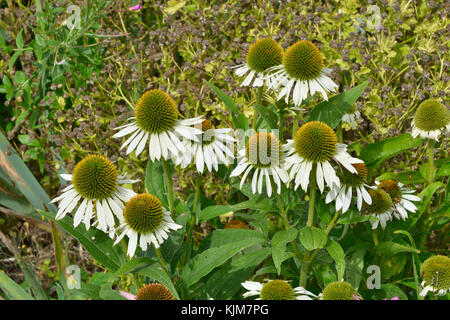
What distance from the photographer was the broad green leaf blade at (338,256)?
4.20ft

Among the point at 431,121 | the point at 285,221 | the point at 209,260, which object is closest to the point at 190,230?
the point at 209,260

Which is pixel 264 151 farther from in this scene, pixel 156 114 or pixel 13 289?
pixel 13 289

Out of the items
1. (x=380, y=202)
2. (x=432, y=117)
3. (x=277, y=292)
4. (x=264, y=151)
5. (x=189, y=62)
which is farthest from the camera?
(x=189, y=62)

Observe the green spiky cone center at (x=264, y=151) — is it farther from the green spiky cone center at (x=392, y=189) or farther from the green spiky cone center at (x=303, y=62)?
the green spiky cone center at (x=392, y=189)

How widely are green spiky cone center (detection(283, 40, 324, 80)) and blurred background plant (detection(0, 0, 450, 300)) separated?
14.7 inches

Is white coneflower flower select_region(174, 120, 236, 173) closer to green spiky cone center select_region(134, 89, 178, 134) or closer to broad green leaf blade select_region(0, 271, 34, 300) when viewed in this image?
green spiky cone center select_region(134, 89, 178, 134)

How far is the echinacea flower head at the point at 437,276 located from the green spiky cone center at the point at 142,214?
700 mm

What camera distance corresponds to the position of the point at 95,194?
1.25 metres

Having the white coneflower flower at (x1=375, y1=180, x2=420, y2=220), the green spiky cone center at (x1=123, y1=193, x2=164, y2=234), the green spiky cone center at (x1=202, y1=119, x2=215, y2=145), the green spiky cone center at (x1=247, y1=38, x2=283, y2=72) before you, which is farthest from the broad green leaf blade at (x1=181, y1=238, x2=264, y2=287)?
the green spiky cone center at (x1=247, y1=38, x2=283, y2=72)

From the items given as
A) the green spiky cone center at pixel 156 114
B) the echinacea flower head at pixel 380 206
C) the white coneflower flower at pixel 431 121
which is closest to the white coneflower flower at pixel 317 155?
the echinacea flower head at pixel 380 206

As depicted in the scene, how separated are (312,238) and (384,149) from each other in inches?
19.1

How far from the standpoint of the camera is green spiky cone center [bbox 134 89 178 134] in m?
1.29

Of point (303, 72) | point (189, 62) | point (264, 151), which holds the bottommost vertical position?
point (264, 151)
